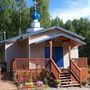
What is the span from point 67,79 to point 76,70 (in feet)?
4.63

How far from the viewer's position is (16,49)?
115ft

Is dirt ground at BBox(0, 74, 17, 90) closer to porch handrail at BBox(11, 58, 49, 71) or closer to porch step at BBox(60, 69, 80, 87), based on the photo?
porch handrail at BBox(11, 58, 49, 71)

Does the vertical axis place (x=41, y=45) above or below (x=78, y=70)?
above

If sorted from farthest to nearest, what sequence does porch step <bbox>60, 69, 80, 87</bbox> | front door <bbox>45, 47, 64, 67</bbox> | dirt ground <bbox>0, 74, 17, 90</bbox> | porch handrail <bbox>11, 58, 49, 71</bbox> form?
front door <bbox>45, 47, 64, 67</bbox>, porch handrail <bbox>11, 58, 49, 71</bbox>, porch step <bbox>60, 69, 80, 87</bbox>, dirt ground <bbox>0, 74, 17, 90</bbox>

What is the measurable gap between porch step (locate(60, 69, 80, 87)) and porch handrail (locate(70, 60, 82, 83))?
317 mm

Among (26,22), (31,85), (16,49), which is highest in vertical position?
(26,22)

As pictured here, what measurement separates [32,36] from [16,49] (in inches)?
137

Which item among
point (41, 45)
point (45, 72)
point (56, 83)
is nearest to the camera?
point (56, 83)

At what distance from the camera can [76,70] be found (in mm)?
30859

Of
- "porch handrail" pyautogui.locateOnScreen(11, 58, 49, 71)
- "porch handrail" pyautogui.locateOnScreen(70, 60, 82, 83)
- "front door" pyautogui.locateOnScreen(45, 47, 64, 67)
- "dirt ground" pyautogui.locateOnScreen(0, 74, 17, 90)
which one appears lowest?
"dirt ground" pyautogui.locateOnScreen(0, 74, 17, 90)

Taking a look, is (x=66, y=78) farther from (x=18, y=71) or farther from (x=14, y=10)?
(x=14, y=10)

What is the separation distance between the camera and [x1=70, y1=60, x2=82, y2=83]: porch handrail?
99.6 feet

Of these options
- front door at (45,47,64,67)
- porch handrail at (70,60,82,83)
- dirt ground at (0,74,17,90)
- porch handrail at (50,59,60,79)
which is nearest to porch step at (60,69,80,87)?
porch handrail at (70,60,82,83)

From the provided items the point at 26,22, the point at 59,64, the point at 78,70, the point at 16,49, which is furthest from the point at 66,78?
the point at 26,22
